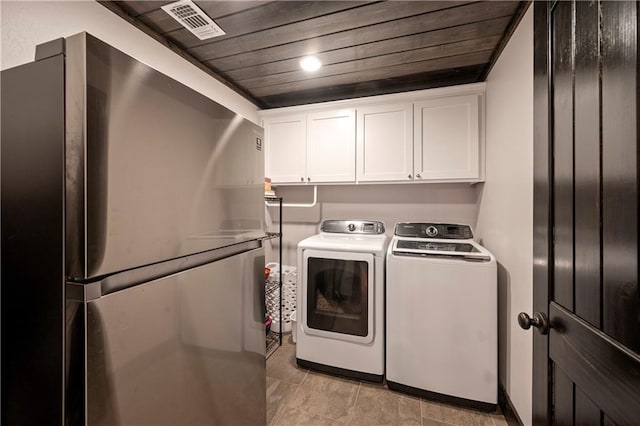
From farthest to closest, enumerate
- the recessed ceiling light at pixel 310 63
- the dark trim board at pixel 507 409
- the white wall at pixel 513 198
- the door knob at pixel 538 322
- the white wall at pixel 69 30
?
the recessed ceiling light at pixel 310 63
the dark trim board at pixel 507 409
the white wall at pixel 513 198
the white wall at pixel 69 30
the door knob at pixel 538 322

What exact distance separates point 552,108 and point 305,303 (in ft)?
6.12

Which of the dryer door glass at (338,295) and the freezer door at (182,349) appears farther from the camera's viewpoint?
the dryer door glass at (338,295)

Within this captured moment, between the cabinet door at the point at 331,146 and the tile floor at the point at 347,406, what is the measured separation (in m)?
1.64

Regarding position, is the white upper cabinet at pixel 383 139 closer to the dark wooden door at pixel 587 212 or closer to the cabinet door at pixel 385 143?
the cabinet door at pixel 385 143

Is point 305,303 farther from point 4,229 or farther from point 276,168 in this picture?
point 4,229

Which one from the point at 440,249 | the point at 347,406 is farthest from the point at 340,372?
the point at 440,249

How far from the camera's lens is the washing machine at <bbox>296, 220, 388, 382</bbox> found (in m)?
1.93

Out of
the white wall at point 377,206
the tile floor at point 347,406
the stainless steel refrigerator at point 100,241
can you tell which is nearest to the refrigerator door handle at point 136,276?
the stainless steel refrigerator at point 100,241

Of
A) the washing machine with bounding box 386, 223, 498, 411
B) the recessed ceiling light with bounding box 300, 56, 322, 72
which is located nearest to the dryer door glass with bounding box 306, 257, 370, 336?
the washing machine with bounding box 386, 223, 498, 411

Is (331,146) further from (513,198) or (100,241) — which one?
(100,241)

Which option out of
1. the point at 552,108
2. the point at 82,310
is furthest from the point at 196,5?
the point at 552,108

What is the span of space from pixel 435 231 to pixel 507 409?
4.06 ft

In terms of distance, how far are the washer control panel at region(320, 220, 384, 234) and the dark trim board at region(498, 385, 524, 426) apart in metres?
1.38

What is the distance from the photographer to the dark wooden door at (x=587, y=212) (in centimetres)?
53
